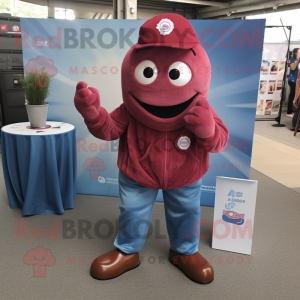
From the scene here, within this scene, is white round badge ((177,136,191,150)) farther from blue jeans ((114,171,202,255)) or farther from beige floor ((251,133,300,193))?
beige floor ((251,133,300,193))

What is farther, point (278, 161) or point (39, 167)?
point (278, 161)

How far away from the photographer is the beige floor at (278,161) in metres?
3.49

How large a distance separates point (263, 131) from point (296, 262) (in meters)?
4.32

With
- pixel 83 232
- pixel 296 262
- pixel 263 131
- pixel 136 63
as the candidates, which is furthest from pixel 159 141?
pixel 263 131

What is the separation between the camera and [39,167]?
2355mm

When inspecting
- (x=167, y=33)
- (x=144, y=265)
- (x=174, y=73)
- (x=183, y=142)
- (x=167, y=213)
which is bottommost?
(x=144, y=265)

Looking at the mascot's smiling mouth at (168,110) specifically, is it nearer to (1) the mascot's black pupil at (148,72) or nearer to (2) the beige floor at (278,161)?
(1) the mascot's black pupil at (148,72)

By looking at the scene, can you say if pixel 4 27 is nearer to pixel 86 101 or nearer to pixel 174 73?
pixel 86 101

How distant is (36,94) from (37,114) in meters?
0.16

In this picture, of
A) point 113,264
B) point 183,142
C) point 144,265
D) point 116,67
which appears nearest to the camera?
point 183,142

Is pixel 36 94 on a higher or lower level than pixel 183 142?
higher

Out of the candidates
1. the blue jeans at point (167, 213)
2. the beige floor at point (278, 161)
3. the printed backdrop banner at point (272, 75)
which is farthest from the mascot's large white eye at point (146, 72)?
the printed backdrop banner at point (272, 75)

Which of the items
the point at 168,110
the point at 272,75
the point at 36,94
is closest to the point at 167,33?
the point at 168,110

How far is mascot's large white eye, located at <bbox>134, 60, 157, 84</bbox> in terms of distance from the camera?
1.44 metres
